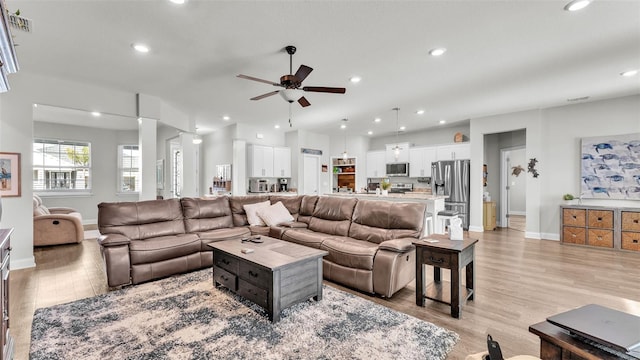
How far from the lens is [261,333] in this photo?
2.26 metres

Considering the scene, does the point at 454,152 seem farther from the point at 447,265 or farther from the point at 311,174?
the point at 447,265

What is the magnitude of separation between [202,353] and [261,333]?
45 centimetres

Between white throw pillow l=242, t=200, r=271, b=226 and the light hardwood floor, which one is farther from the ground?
white throw pillow l=242, t=200, r=271, b=226

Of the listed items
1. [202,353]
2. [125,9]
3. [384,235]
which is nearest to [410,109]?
[384,235]

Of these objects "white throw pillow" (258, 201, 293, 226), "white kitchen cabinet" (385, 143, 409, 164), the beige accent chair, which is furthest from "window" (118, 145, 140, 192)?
"white kitchen cabinet" (385, 143, 409, 164)

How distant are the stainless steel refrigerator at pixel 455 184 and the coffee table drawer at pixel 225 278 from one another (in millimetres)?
5726

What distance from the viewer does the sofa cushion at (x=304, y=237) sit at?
3625mm

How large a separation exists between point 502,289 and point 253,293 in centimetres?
276

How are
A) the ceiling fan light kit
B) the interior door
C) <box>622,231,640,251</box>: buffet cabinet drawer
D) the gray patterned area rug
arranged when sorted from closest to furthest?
the gray patterned area rug
the ceiling fan light kit
<box>622,231,640,251</box>: buffet cabinet drawer
the interior door

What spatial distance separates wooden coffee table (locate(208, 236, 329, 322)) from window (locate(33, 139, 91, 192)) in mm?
7229

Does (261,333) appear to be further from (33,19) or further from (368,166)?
(368,166)

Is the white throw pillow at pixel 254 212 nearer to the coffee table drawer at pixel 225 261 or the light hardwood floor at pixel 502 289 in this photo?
the coffee table drawer at pixel 225 261

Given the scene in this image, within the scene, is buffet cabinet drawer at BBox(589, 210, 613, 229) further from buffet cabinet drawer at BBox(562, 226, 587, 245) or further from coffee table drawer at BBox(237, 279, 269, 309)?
coffee table drawer at BBox(237, 279, 269, 309)

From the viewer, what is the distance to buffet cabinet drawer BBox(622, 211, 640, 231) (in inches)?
188
